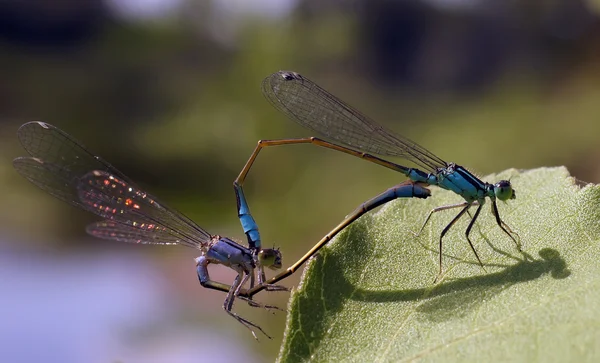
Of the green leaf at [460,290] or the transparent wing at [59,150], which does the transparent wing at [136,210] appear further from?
the green leaf at [460,290]

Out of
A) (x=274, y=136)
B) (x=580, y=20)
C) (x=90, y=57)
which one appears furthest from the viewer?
(x=90, y=57)

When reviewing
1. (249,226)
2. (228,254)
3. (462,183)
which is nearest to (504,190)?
(462,183)

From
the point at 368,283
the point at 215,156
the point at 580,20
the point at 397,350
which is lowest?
the point at 397,350

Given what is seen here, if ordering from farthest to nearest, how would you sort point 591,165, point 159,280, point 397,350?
point 159,280 → point 591,165 → point 397,350

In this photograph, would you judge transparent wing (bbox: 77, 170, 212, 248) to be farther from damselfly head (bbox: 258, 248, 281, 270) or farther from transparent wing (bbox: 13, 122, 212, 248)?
damselfly head (bbox: 258, 248, 281, 270)

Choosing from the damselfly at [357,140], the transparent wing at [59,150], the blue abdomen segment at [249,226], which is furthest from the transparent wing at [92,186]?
the damselfly at [357,140]

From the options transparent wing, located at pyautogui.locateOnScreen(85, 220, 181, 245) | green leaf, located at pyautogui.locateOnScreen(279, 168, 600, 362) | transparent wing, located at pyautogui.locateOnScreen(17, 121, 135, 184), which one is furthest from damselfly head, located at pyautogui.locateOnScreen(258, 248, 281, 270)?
transparent wing, located at pyautogui.locateOnScreen(17, 121, 135, 184)

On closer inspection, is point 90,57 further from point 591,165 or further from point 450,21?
point 591,165

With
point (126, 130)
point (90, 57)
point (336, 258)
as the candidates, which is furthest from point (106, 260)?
point (336, 258)
